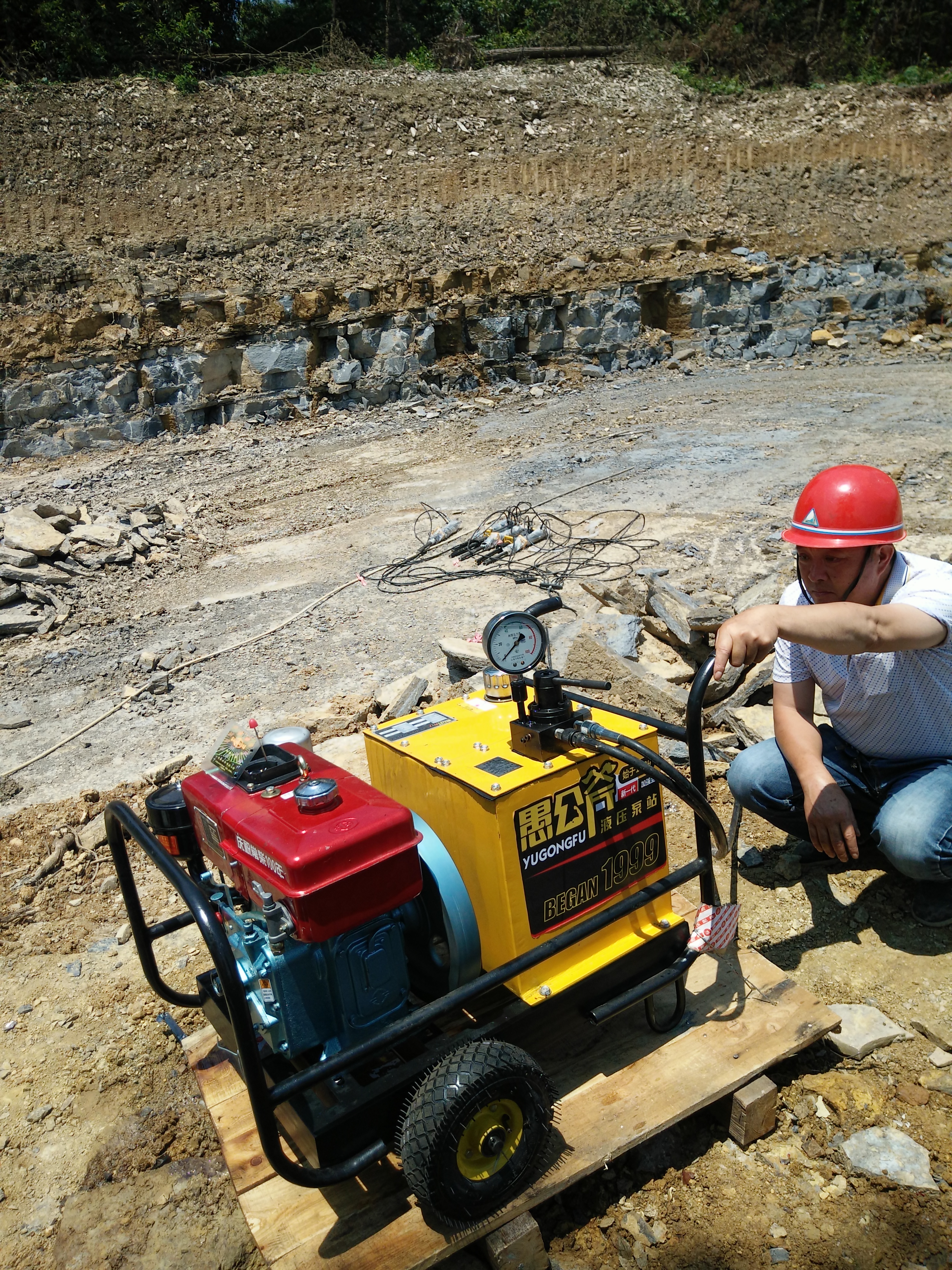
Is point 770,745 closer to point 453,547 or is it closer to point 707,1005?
point 707,1005

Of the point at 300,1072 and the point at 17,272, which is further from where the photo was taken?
the point at 17,272

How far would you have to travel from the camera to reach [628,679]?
384 centimetres

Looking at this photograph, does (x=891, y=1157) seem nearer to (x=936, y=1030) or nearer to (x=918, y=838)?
(x=936, y=1030)

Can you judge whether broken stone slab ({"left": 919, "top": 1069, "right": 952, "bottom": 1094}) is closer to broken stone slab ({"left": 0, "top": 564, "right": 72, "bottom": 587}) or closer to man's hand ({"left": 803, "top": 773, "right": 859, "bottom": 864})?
man's hand ({"left": 803, "top": 773, "right": 859, "bottom": 864})

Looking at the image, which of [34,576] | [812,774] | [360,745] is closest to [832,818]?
[812,774]

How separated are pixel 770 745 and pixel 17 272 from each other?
1291 centimetres

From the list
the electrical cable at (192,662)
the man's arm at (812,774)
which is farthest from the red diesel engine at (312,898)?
the electrical cable at (192,662)

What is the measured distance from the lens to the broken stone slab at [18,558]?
6.67m

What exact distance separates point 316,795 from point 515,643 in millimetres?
647

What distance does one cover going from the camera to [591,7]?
2069 cm

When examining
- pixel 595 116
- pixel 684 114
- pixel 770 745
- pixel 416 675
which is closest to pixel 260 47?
pixel 595 116

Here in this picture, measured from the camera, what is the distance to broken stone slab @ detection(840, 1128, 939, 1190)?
1.91 metres

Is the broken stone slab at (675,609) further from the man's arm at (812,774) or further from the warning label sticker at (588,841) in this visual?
the warning label sticker at (588,841)

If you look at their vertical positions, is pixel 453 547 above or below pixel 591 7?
below
